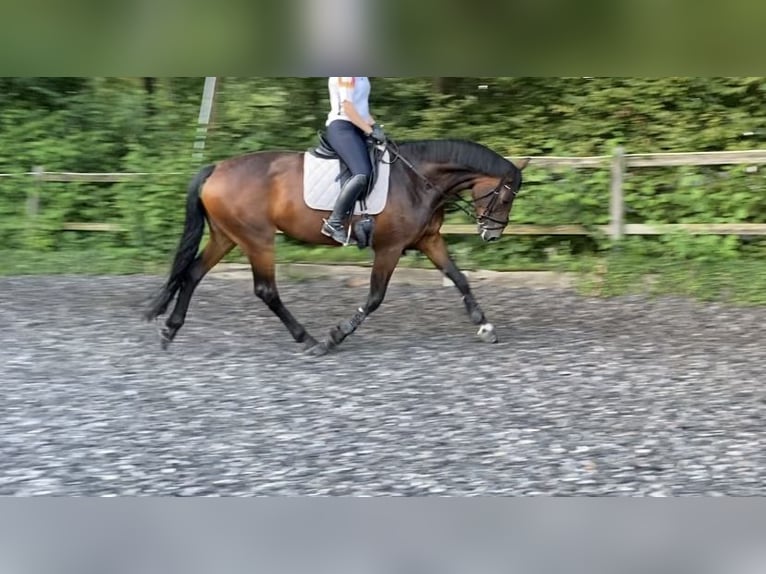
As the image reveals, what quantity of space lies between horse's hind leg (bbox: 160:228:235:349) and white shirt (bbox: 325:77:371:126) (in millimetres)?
1296

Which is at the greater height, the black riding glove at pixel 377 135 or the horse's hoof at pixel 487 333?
the black riding glove at pixel 377 135

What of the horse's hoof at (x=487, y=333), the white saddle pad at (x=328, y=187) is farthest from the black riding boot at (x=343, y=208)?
the horse's hoof at (x=487, y=333)

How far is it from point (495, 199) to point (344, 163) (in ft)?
4.03

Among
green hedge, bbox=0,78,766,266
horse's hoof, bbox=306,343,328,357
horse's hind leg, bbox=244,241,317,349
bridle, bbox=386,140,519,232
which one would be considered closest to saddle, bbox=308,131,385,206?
bridle, bbox=386,140,519,232

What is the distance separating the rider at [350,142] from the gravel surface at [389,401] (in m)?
1.12

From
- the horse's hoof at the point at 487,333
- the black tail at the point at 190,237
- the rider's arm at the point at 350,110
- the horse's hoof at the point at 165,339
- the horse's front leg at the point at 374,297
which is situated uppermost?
the rider's arm at the point at 350,110

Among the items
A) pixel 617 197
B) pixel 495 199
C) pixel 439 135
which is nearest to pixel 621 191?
pixel 617 197

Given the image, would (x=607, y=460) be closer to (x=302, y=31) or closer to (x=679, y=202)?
(x=302, y=31)

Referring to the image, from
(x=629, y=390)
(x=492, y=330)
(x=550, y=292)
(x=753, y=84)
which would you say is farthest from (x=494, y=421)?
(x=753, y=84)

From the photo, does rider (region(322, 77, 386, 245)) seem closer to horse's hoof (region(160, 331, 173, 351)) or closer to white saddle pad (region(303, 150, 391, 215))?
white saddle pad (region(303, 150, 391, 215))

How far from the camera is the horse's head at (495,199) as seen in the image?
655 cm

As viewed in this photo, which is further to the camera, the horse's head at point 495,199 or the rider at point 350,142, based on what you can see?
the horse's head at point 495,199

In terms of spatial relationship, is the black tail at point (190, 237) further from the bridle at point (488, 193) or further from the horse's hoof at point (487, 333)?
the horse's hoof at point (487, 333)

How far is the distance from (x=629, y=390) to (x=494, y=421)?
1.18 metres
